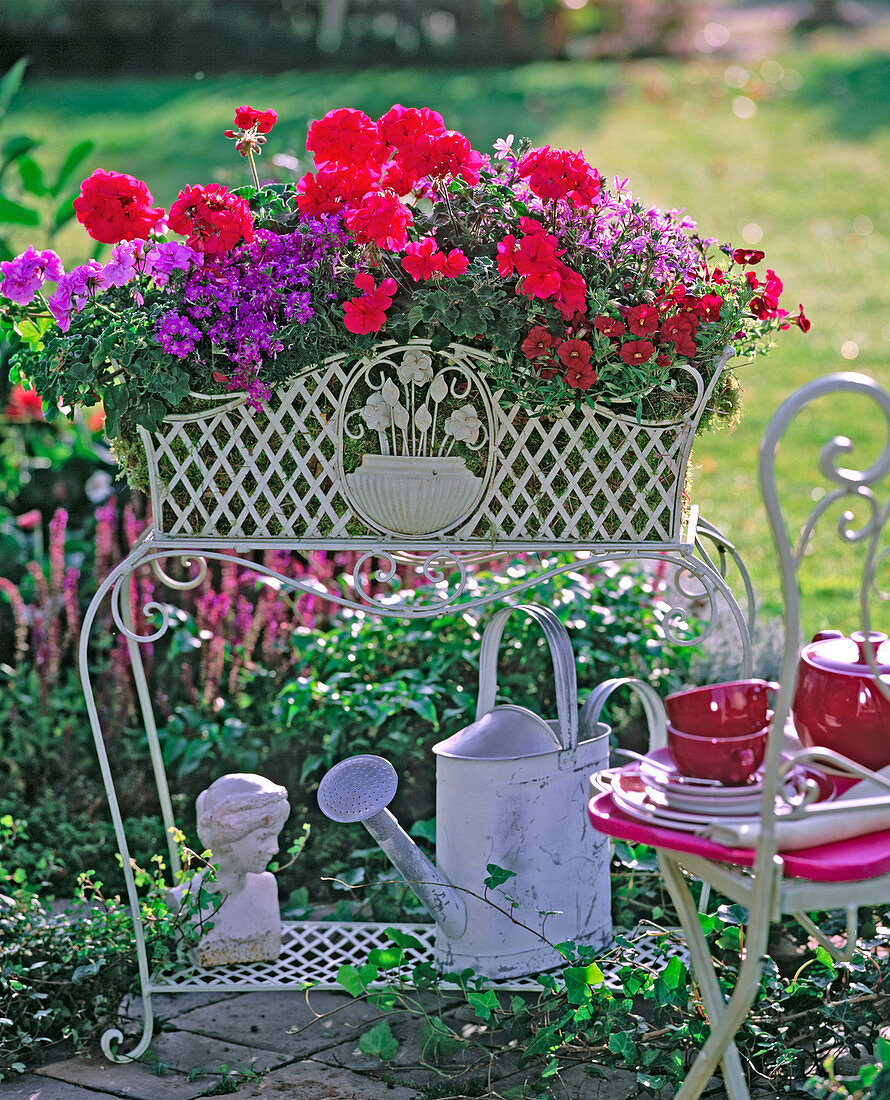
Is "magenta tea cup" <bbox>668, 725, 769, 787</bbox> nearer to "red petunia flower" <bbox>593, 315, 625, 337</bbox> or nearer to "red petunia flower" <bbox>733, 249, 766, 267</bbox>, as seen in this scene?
"red petunia flower" <bbox>593, 315, 625, 337</bbox>

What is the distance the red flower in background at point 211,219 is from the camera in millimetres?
2156

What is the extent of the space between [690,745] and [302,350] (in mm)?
Answer: 942

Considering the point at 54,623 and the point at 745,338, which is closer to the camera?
the point at 745,338

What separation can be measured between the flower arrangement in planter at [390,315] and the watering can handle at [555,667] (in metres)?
0.32

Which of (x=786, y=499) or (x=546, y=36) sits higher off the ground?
(x=546, y=36)

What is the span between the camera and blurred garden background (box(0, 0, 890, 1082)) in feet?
11.1

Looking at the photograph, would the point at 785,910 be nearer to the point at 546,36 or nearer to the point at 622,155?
the point at 622,155

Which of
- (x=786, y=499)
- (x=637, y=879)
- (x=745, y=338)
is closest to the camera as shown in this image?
(x=745, y=338)

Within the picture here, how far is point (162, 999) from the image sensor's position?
8.80ft

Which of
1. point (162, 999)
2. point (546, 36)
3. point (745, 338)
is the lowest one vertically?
point (162, 999)

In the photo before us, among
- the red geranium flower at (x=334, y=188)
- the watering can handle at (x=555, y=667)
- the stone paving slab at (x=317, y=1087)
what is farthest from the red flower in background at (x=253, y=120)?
the stone paving slab at (x=317, y=1087)

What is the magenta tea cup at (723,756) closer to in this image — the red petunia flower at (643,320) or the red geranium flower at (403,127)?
the red petunia flower at (643,320)

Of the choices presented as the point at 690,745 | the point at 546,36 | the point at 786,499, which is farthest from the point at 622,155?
the point at 690,745

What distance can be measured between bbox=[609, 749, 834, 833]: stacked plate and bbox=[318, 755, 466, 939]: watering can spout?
72 cm
